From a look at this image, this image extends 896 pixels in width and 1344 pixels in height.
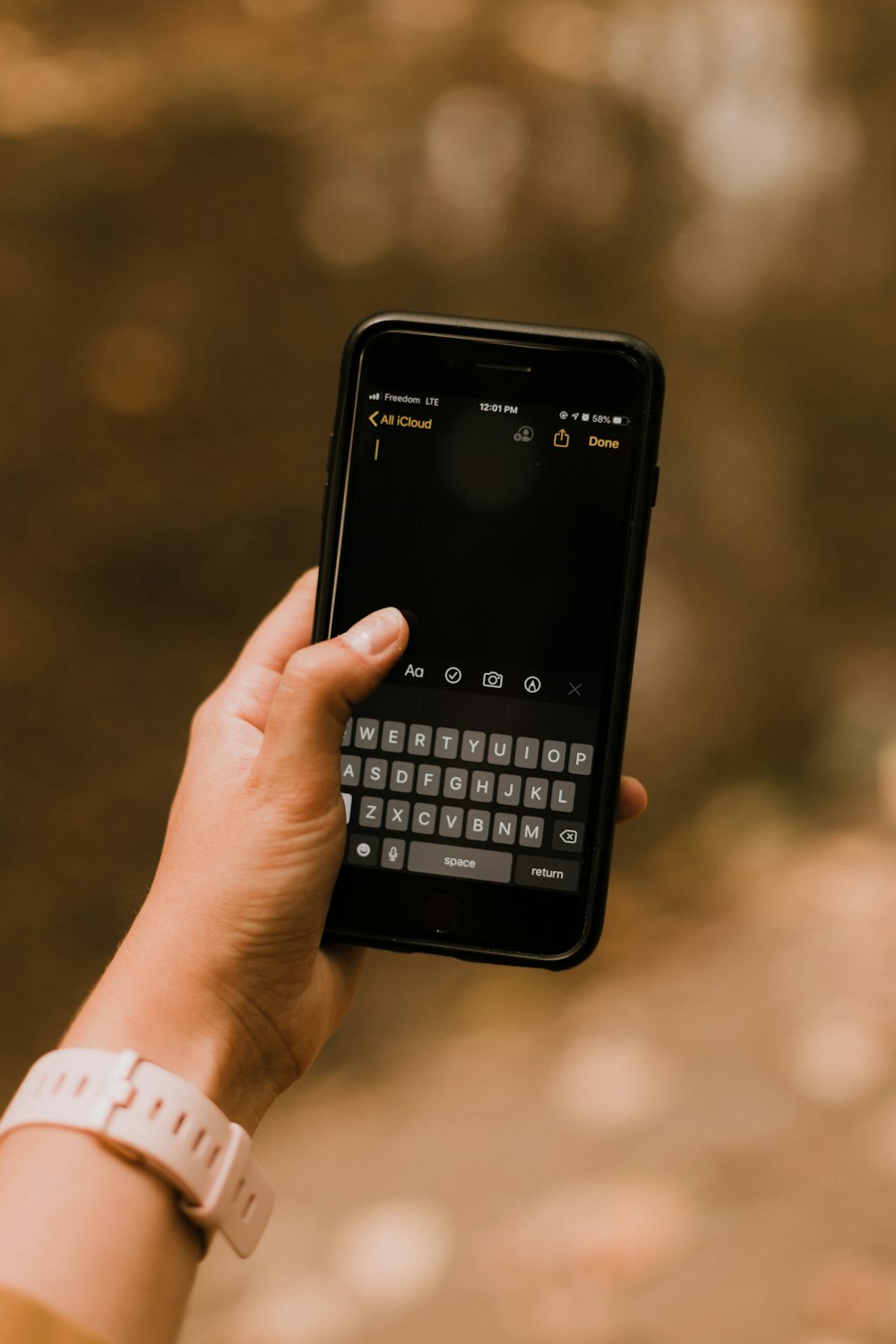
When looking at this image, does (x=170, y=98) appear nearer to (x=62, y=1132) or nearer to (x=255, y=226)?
(x=255, y=226)

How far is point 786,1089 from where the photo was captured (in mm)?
1320

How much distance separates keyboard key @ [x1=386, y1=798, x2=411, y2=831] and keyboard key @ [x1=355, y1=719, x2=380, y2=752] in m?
0.04

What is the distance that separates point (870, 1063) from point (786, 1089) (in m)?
0.11

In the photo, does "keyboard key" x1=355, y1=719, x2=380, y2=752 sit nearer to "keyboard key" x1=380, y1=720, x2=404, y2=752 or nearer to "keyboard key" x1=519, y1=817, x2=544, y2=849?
"keyboard key" x1=380, y1=720, x2=404, y2=752

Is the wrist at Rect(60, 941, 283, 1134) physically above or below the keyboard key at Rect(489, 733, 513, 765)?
below

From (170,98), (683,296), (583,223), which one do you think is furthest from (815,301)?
(170,98)

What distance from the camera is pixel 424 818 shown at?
2.75 ft

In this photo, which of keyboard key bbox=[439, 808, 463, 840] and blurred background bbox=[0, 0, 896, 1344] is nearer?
keyboard key bbox=[439, 808, 463, 840]

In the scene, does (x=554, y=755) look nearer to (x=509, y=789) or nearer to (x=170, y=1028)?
(x=509, y=789)

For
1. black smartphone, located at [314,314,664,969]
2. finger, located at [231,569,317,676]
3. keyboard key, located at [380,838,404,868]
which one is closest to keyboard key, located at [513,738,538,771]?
black smartphone, located at [314,314,664,969]

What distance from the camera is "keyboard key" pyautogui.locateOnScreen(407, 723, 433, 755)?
842 mm

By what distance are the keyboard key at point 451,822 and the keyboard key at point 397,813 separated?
0.02 metres

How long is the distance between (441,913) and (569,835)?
4.3 inches

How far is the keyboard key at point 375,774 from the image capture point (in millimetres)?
840
